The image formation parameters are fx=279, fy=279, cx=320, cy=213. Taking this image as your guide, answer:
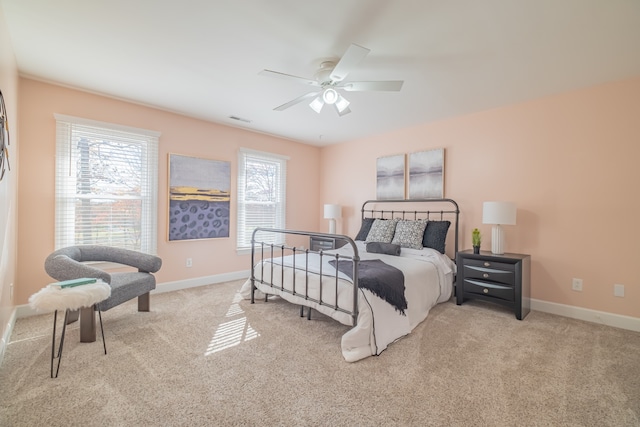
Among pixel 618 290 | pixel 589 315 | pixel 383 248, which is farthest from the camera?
pixel 383 248

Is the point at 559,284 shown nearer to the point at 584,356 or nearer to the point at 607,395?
the point at 584,356

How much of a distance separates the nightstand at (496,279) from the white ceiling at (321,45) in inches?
73.2

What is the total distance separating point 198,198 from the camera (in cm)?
410

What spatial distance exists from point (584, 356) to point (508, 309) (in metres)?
1.05

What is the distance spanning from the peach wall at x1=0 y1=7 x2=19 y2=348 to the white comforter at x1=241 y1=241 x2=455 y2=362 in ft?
6.79

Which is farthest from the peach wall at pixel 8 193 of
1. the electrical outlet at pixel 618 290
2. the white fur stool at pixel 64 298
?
the electrical outlet at pixel 618 290

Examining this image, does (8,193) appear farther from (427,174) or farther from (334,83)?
(427,174)

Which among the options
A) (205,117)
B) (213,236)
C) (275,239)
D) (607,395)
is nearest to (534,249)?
(607,395)

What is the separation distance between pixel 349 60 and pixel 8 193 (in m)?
2.96

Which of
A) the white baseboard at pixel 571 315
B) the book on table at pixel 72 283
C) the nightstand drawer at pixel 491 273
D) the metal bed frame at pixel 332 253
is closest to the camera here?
the book on table at pixel 72 283

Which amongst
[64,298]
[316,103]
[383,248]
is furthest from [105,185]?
[383,248]

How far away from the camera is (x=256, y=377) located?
1.91 meters

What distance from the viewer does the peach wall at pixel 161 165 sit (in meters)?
2.91

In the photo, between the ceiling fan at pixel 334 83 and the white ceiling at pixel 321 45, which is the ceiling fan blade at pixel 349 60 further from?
the white ceiling at pixel 321 45
